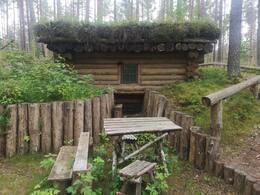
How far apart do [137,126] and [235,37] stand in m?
7.83

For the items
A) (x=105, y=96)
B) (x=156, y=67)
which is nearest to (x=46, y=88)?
(x=105, y=96)

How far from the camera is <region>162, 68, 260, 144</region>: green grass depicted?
8.56 metres

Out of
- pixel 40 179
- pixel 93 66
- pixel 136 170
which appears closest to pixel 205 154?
pixel 136 170

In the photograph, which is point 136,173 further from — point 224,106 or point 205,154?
point 224,106

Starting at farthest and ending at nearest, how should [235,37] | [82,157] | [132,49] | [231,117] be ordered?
[235,37] < [132,49] < [231,117] < [82,157]

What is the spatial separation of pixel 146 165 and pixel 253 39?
132 feet

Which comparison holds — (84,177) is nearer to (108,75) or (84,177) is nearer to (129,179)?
(129,179)

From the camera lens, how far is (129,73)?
12.4 metres

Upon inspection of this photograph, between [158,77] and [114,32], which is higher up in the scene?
[114,32]

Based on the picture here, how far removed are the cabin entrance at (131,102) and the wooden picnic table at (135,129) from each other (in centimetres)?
596

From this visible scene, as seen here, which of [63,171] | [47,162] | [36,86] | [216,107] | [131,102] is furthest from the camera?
[131,102]

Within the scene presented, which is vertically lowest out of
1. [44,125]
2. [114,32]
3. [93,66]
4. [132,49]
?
[44,125]

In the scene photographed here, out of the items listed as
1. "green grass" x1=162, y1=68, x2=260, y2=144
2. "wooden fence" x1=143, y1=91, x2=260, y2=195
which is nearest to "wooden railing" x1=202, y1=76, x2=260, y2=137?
"wooden fence" x1=143, y1=91, x2=260, y2=195

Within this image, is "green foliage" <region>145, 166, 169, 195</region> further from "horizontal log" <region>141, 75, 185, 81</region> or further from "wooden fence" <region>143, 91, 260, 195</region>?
"horizontal log" <region>141, 75, 185, 81</region>
